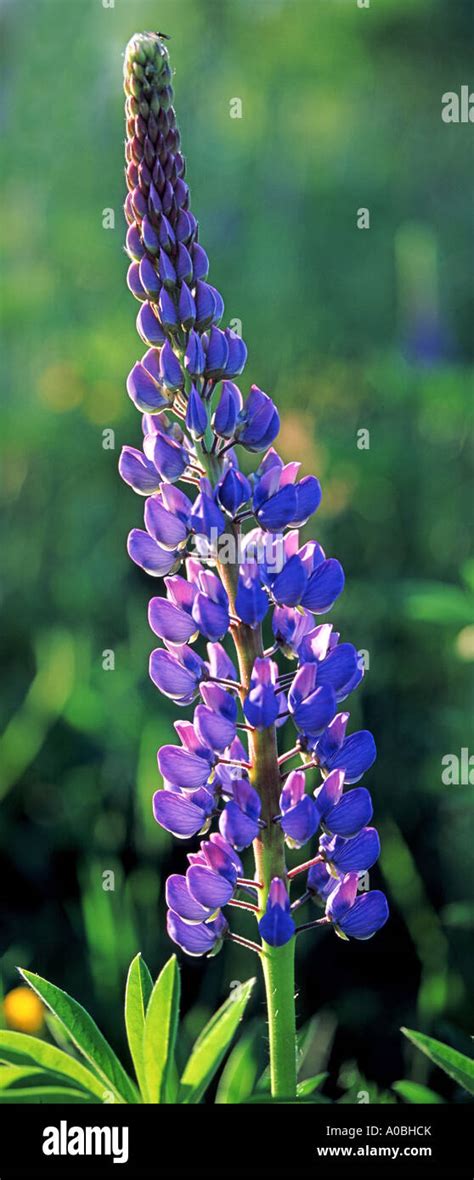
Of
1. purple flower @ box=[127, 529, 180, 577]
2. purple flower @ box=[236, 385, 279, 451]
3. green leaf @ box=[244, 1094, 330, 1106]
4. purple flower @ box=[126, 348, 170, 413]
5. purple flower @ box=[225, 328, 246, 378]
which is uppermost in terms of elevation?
purple flower @ box=[225, 328, 246, 378]

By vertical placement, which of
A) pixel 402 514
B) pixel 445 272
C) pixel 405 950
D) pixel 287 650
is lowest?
pixel 405 950

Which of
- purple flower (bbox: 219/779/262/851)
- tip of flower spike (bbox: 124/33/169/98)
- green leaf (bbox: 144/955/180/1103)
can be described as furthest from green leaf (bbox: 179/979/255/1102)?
tip of flower spike (bbox: 124/33/169/98)

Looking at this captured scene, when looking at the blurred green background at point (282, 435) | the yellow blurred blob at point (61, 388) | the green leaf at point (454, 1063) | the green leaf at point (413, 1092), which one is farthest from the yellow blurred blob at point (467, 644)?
the yellow blurred blob at point (61, 388)

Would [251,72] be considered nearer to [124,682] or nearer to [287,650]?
[124,682]

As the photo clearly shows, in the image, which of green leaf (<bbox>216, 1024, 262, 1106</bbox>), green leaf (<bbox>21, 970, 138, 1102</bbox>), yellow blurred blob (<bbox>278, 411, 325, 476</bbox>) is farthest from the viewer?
yellow blurred blob (<bbox>278, 411, 325, 476</bbox>)

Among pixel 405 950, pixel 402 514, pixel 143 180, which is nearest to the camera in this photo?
pixel 143 180

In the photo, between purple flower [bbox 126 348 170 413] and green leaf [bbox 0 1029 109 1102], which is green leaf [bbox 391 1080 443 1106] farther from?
purple flower [bbox 126 348 170 413]

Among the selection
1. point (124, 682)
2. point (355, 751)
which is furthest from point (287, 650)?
point (124, 682)
